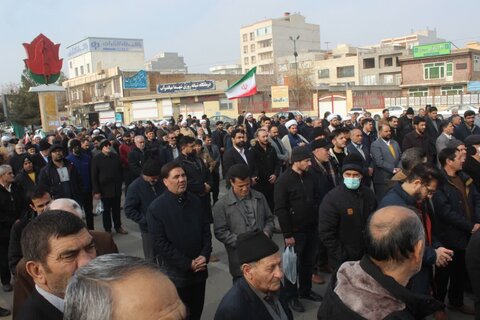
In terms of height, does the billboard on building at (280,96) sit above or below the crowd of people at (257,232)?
above

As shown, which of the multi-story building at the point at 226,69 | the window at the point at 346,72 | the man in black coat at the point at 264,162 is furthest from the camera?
the multi-story building at the point at 226,69

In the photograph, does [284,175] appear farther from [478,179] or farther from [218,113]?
[218,113]

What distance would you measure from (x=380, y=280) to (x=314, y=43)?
4343 inches

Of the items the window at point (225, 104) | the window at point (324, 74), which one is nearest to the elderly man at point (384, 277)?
the window at point (225, 104)

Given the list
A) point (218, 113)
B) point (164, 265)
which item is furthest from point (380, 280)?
point (218, 113)

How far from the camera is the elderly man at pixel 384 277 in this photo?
78.4 inches

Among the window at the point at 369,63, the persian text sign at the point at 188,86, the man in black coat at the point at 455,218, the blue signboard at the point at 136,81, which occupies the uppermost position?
the window at the point at 369,63

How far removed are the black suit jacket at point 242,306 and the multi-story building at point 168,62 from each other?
101107mm

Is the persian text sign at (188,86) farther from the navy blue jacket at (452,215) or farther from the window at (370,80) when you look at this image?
A: the navy blue jacket at (452,215)

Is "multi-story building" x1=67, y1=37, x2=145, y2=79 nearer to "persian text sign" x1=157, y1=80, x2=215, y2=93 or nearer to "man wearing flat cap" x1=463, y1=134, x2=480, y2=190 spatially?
"persian text sign" x1=157, y1=80, x2=215, y2=93

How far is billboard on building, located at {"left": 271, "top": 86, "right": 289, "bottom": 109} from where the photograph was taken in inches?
1558

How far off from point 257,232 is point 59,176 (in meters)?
5.30

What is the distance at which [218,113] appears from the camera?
41.6 m

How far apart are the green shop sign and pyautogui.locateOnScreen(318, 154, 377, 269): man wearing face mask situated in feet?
157
